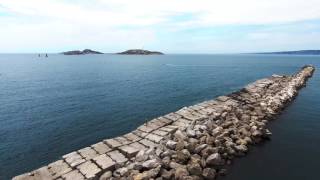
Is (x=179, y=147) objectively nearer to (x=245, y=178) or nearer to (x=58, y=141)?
(x=245, y=178)

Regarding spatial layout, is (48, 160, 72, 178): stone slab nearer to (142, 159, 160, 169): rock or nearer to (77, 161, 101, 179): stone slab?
(77, 161, 101, 179): stone slab

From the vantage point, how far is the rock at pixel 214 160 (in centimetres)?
1967

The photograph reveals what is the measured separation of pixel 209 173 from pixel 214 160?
1.70m

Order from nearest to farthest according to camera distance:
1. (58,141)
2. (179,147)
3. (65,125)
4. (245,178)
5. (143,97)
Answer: (245,178), (179,147), (58,141), (65,125), (143,97)

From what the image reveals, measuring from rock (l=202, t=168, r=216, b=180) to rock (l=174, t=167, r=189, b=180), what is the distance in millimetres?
1295

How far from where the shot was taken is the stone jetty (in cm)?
1753

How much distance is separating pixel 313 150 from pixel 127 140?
1545 cm

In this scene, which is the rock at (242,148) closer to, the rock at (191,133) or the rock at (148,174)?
the rock at (191,133)

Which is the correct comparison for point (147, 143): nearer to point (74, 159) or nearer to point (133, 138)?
point (133, 138)

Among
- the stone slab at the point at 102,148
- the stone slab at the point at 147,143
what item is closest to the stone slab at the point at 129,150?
the stone slab at the point at 102,148

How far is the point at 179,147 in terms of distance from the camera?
20672 millimetres

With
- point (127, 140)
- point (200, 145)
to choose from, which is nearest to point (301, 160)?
point (200, 145)

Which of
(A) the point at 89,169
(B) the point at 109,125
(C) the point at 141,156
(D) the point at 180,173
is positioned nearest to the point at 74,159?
(A) the point at 89,169

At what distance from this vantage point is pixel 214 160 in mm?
19734
